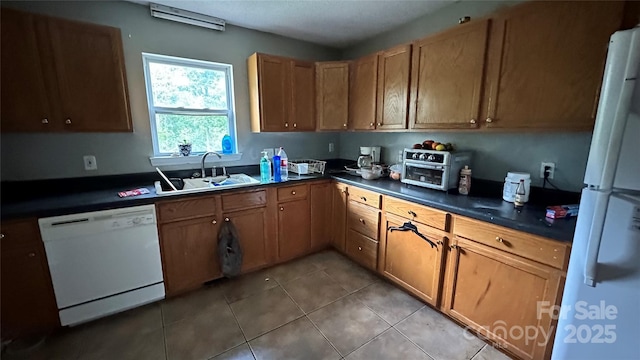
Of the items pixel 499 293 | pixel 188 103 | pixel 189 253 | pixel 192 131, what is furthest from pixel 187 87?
pixel 499 293

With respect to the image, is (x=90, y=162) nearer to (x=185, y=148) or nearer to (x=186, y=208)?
(x=185, y=148)

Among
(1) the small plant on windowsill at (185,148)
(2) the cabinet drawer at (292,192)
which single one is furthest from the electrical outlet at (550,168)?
(1) the small plant on windowsill at (185,148)

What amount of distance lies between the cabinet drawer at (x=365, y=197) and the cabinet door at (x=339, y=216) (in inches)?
4.5

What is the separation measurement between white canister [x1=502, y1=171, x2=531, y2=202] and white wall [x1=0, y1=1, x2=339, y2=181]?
2290 mm

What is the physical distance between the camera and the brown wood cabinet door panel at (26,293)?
1548 millimetres

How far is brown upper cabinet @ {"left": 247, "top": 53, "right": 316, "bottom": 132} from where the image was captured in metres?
2.53

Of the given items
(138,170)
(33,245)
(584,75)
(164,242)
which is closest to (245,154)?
(138,170)

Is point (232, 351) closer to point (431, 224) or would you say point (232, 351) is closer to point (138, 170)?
point (431, 224)

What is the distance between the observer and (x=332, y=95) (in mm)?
2801

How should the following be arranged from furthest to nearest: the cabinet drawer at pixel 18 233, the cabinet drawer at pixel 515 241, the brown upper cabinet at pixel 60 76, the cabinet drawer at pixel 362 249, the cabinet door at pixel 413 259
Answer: the cabinet drawer at pixel 362 249 < the cabinet door at pixel 413 259 < the brown upper cabinet at pixel 60 76 < the cabinet drawer at pixel 18 233 < the cabinet drawer at pixel 515 241

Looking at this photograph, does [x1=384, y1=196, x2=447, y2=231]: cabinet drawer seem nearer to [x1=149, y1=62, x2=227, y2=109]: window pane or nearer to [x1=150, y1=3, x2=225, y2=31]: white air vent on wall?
[x1=149, y1=62, x2=227, y2=109]: window pane

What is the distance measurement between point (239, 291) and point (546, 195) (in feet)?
7.93

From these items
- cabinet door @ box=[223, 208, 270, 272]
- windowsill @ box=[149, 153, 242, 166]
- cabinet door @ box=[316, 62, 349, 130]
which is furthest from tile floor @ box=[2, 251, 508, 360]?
cabinet door @ box=[316, 62, 349, 130]

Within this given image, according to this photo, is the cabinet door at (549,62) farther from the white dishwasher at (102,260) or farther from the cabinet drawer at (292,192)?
the white dishwasher at (102,260)
